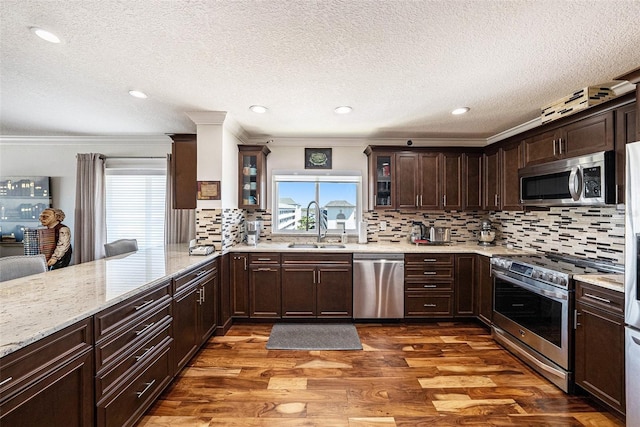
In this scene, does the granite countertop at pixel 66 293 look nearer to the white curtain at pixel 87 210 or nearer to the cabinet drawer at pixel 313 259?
the cabinet drawer at pixel 313 259

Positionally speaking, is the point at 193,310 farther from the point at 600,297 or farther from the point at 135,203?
the point at 600,297

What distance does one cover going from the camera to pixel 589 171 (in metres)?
2.25

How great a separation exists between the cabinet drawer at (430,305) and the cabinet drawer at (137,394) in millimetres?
2622

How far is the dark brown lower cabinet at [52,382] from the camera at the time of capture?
1015 millimetres

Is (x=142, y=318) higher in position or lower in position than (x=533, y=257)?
lower

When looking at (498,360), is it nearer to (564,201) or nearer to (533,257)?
(533,257)

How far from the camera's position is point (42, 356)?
1124mm

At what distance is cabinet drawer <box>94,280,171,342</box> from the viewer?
1.43m

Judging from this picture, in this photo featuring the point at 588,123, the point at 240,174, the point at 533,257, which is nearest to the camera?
the point at 588,123

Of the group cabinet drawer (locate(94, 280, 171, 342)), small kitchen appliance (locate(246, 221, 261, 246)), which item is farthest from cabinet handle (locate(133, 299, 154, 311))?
small kitchen appliance (locate(246, 221, 261, 246))

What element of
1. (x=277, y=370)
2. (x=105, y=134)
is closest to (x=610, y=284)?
(x=277, y=370)

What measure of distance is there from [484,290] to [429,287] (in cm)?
60

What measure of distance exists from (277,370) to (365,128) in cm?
287

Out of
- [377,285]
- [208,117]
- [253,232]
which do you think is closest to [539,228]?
[377,285]
